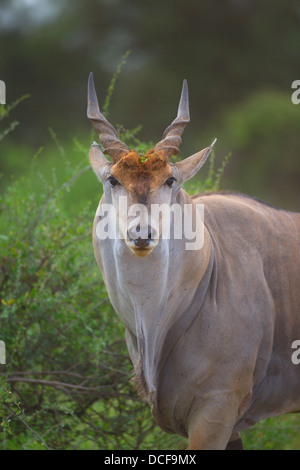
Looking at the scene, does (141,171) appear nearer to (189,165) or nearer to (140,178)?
(140,178)

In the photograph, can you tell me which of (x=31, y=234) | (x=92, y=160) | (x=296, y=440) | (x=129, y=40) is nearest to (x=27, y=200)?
(x=31, y=234)

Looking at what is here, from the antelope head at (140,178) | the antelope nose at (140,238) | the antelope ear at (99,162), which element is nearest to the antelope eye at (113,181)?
the antelope head at (140,178)

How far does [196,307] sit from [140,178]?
79 centimetres

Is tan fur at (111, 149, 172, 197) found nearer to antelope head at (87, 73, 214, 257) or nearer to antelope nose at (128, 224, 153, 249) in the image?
antelope head at (87, 73, 214, 257)

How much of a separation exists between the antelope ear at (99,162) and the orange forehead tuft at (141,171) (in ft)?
0.62

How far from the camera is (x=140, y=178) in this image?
381 cm

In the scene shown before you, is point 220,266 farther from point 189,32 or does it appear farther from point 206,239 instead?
point 189,32

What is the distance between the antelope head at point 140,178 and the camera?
365 cm

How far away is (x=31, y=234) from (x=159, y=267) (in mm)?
2094

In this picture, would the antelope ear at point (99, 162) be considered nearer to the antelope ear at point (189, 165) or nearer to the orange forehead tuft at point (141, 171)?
the orange forehead tuft at point (141, 171)

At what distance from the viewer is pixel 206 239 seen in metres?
4.27

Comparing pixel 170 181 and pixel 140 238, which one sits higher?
pixel 170 181

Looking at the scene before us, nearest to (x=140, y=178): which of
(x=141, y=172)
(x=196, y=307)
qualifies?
(x=141, y=172)

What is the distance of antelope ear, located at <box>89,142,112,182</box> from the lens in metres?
4.08
